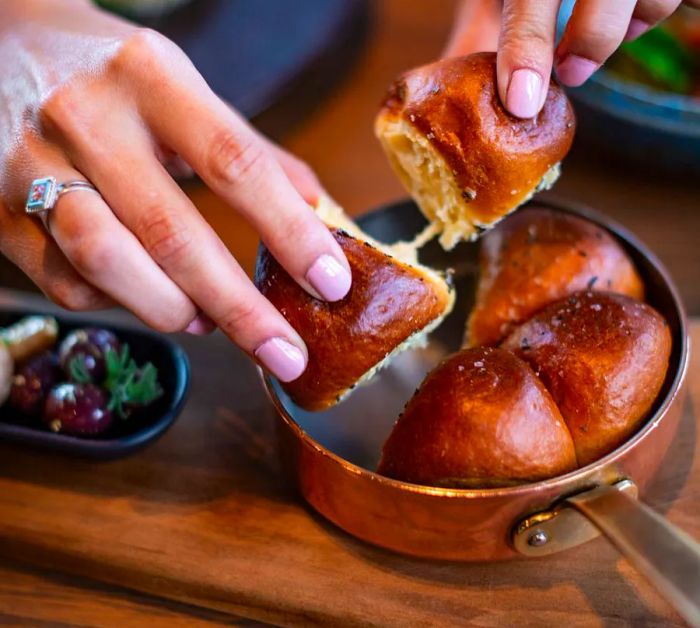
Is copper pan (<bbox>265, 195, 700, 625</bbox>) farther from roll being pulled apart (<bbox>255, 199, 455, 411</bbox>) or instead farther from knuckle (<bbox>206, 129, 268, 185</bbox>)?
knuckle (<bbox>206, 129, 268, 185</bbox>)

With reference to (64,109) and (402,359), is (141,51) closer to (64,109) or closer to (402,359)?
(64,109)

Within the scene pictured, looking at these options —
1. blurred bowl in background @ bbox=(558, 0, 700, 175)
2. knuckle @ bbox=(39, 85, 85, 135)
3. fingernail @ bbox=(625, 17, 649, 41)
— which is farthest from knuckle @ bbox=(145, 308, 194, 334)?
blurred bowl in background @ bbox=(558, 0, 700, 175)

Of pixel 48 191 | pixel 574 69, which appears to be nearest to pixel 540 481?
pixel 574 69

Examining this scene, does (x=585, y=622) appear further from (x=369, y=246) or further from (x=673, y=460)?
(x=369, y=246)

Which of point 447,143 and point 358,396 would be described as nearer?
Answer: point 447,143

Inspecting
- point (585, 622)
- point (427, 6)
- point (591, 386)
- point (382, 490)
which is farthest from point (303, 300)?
point (427, 6)
